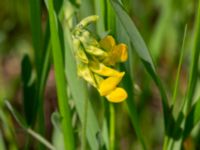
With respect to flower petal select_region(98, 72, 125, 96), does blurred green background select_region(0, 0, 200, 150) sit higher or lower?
lower

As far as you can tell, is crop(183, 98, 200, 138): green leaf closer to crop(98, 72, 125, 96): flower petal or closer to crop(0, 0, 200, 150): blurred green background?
crop(98, 72, 125, 96): flower petal

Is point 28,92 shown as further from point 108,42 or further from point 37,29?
→ point 108,42

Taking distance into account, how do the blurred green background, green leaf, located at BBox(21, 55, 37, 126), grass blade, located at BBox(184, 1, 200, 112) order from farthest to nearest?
the blurred green background → green leaf, located at BBox(21, 55, 37, 126) → grass blade, located at BBox(184, 1, 200, 112)

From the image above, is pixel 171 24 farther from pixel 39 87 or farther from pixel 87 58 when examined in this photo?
pixel 87 58

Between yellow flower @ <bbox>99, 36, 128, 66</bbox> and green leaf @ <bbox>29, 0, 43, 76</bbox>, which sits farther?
green leaf @ <bbox>29, 0, 43, 76</bbox>

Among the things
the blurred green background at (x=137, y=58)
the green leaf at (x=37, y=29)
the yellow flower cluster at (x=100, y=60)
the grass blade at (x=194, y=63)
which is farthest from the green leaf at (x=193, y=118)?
the blurred green background at (x=137, y=58)

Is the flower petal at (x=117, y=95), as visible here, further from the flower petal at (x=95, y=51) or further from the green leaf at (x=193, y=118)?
the green leaf at (x=193, y=118)

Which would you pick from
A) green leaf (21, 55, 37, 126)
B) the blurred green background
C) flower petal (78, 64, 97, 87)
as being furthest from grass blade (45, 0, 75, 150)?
the blurred green background

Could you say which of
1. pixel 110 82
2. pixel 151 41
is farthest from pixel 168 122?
pixel 151 41
